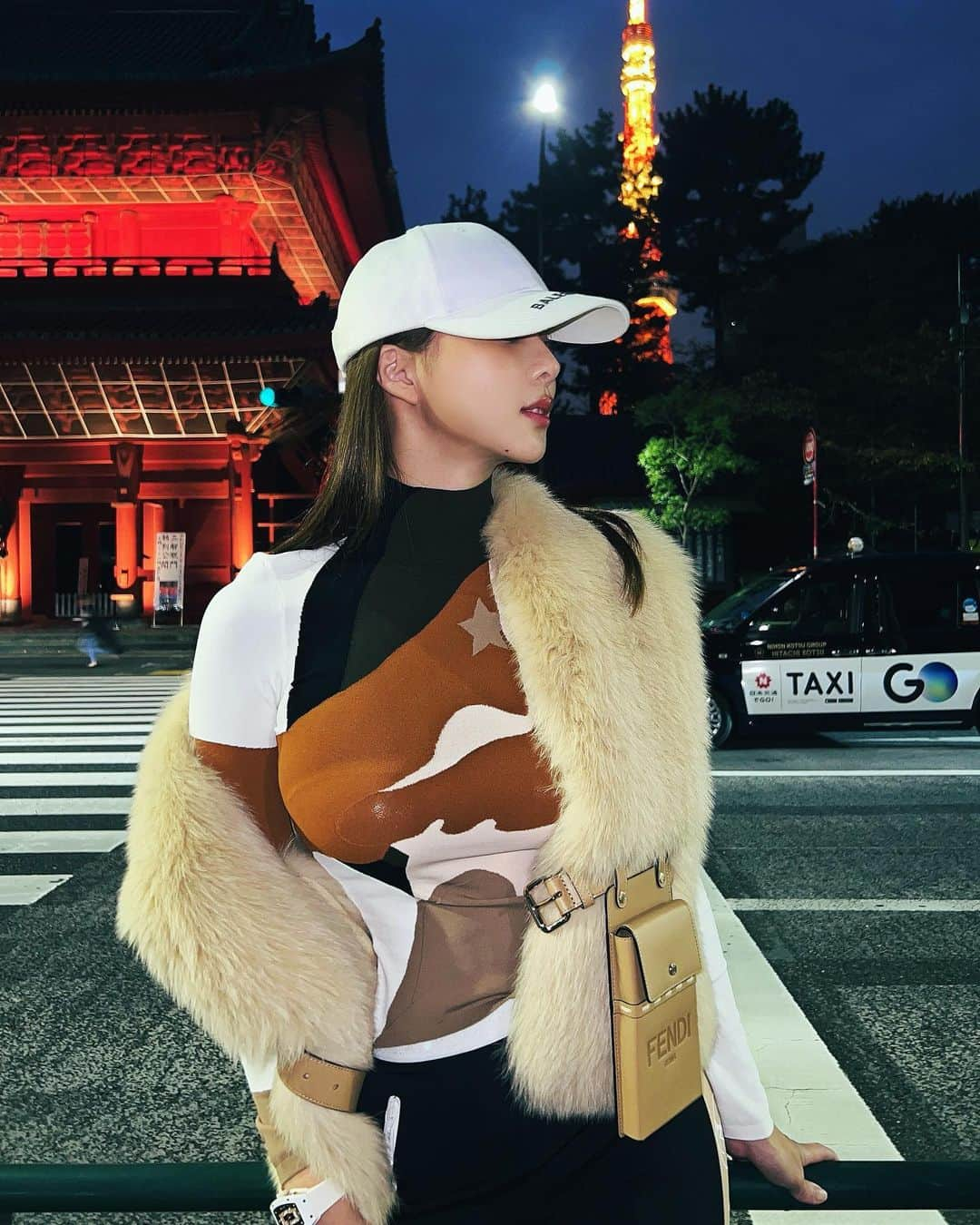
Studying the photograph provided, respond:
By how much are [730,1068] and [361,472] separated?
922 millimetres

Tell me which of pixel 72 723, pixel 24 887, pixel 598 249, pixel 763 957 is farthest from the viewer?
pixel 598 249

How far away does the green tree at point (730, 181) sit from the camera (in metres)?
47.9

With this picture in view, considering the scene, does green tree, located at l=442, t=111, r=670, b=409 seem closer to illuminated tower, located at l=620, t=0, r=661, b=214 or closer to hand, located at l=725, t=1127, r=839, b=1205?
illuminated tower, located at l=620, t=0, r=661, b=214

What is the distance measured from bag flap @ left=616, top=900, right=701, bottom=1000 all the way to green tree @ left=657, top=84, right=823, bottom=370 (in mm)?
48480

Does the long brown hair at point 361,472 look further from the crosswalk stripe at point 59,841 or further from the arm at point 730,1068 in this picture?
the crosswalk stripe at point 59,841

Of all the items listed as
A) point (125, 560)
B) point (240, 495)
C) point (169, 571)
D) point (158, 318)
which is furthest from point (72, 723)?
point (158, 318)

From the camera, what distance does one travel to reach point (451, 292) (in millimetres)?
1479

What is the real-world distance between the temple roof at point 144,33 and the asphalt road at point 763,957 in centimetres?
2165

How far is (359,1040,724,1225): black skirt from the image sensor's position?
4.48 feet

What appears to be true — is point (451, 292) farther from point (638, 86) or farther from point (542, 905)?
point (638, 86)

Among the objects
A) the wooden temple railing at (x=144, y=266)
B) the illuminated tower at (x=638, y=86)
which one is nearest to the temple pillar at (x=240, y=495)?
the wooden temple railing at (x=144, y=266)

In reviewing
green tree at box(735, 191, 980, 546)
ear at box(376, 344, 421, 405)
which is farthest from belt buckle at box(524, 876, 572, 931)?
green tree at box(735, 191, 980, 546)

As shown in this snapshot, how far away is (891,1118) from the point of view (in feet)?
10.6

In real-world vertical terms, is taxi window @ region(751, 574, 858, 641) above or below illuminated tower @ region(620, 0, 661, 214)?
below
